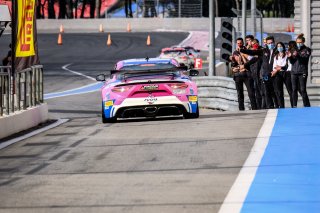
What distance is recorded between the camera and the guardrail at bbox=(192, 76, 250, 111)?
26.8m

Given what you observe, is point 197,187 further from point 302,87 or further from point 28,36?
point 302,87

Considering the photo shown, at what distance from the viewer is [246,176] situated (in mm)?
11406

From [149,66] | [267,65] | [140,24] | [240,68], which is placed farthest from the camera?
[140,24]

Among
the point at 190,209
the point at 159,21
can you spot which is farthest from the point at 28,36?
the point at 159,21

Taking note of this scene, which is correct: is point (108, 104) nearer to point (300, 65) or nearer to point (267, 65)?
point (267, 65)

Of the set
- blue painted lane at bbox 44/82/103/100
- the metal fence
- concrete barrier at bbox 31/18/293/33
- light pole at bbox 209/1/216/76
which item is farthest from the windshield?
concrete barrier at bbox 31/18/293/33

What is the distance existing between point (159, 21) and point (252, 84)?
80902 mm

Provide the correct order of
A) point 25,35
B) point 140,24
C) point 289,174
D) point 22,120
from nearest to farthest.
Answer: point 289,174
point 22,120
point 25,35
point 140,24

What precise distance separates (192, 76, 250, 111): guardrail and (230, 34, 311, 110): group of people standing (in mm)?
2255

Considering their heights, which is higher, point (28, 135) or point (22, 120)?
point (22, 120)

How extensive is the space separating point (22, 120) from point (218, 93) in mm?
9113

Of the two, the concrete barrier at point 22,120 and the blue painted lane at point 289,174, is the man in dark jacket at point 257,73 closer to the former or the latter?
the concrete barrier at point 22,120

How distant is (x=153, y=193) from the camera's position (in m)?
10.3

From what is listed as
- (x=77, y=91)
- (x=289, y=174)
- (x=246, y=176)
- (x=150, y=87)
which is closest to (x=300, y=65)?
(x=150, y=87)
